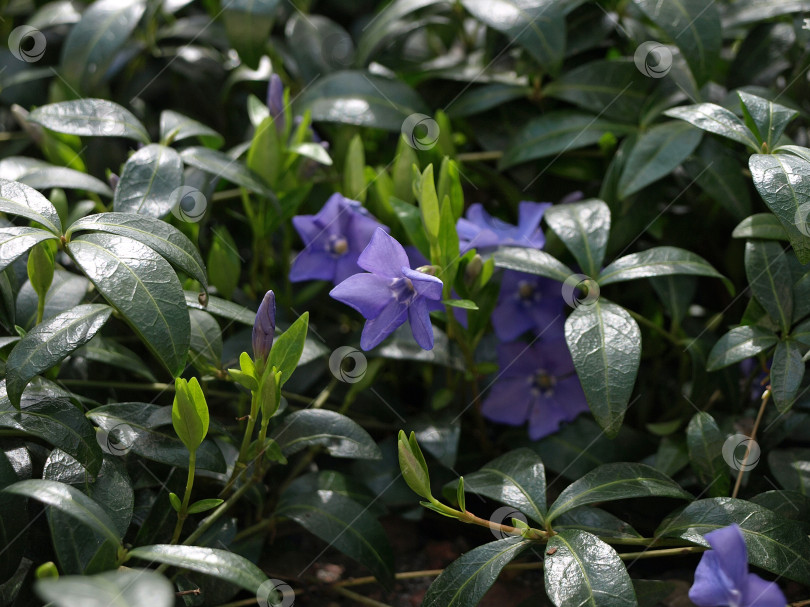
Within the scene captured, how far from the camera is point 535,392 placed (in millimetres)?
1341

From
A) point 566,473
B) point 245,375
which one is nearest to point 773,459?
point 566,473

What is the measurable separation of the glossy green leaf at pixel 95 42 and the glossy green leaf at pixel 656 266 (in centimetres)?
106

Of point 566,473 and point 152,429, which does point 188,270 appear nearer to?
point 152,429

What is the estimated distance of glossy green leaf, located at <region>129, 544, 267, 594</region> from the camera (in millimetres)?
782

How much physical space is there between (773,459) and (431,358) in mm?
→ 531

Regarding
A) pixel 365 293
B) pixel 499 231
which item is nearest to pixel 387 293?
pixel 365 293

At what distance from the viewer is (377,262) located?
1.04m

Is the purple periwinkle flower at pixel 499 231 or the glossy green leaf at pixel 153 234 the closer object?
the glossy green leaf at pixel 153 234

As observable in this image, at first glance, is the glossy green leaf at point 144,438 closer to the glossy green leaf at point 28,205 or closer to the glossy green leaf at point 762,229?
the glossy green leaf at point 28,205

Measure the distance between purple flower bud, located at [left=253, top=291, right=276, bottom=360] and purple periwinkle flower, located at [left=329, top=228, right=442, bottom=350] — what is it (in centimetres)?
9

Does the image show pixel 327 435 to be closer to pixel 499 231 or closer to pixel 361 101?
pixel 499 231

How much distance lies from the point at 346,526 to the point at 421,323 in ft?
1.06

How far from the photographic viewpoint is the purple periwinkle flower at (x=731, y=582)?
751 millimetres

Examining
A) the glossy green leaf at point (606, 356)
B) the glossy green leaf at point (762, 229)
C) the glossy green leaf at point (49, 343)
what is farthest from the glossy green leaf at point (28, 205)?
the glossy green leaf at point (762, 229)
